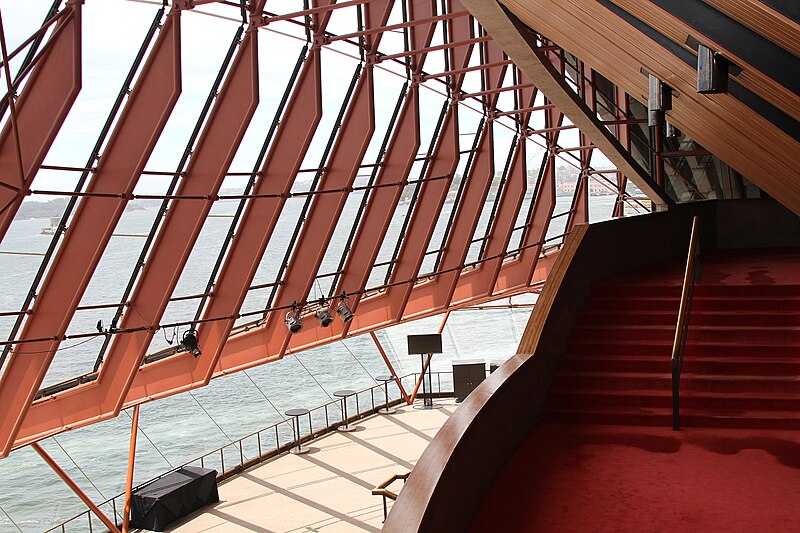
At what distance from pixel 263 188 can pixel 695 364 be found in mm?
9783

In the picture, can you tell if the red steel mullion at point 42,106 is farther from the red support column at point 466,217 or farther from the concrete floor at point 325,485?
the red support column at point 466,217

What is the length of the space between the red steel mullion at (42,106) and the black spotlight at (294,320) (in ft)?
25.3

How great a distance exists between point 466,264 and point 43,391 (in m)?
12.9

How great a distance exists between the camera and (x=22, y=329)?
14.8m

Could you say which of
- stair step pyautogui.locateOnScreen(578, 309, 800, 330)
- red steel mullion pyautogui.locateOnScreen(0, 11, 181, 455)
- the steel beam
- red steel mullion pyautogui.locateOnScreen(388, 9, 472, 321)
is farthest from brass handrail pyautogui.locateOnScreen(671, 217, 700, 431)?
red steel mullion pyautogui.locateOnScreen(388, 9, 472, 321)

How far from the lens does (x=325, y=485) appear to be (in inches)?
847

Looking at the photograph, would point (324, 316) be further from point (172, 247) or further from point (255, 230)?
point (172, 247)

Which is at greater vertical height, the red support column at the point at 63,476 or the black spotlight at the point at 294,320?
the black spotlight at the point at 294,320

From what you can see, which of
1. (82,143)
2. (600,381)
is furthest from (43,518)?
(600,381)

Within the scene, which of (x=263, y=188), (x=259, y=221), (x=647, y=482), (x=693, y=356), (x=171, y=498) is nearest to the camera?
(x=647, y=482)

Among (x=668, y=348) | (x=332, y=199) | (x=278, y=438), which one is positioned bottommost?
(x=278, y=438)

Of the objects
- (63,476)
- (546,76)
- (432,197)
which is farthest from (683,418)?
(432,197)

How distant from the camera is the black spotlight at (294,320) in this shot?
19391 mm

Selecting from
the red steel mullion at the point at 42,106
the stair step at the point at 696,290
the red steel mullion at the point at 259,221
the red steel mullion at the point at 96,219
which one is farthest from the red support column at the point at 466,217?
the red steel mullion at the point at 42,106
